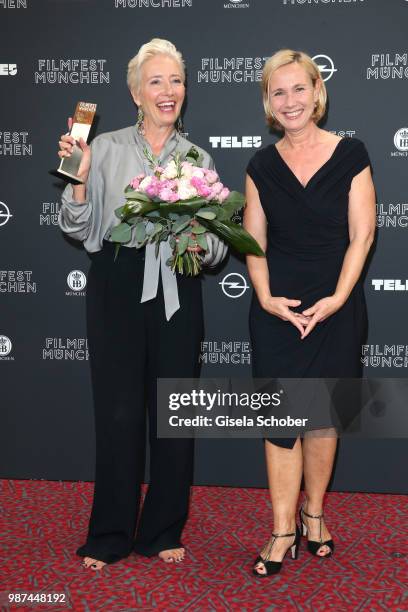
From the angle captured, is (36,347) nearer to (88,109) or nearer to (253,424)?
(253,424)

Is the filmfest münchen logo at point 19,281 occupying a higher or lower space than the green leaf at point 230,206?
lower

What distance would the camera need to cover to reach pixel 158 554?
295 centimetres

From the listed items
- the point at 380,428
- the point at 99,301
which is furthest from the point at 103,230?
the point at 380,428

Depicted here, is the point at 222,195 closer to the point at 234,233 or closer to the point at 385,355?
the point at 234,233

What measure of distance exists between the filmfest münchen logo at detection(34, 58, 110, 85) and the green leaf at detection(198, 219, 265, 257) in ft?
4.62

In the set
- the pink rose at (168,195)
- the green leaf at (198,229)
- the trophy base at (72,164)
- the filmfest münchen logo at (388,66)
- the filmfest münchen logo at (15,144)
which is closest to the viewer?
the pink rose at (168,195)

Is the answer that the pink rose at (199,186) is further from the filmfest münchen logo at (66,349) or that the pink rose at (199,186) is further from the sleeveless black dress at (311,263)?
the filmfest münchen logo at (66,349)

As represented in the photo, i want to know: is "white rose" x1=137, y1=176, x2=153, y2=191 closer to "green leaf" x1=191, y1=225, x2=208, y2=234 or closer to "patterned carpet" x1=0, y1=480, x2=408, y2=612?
"green leaf" x1=191, y1=225, x2=208, y2=234

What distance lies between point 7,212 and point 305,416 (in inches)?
77.3

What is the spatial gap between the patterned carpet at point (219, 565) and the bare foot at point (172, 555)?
3 cm

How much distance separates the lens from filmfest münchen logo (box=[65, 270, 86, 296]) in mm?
3793

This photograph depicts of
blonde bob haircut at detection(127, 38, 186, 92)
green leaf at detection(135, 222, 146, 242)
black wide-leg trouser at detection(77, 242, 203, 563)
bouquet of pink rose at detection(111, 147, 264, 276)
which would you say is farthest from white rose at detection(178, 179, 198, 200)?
blonde bob haircut at detection(127, 38, 186, 92)

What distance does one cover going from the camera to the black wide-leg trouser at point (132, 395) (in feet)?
9.23

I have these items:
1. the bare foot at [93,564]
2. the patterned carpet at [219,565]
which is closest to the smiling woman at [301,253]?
the patterned carpet at [219,565]
